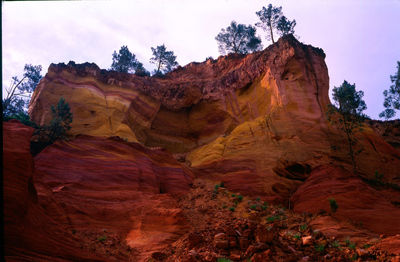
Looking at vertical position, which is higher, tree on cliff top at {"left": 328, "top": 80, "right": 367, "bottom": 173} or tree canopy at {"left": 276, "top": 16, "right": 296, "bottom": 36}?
tree canopy at {"left": 276, "top": 16, "right": 296, "bottom": 36}

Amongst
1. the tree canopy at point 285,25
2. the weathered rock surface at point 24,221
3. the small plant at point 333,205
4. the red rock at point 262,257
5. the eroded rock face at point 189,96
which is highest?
the tree canopy at point 285,25

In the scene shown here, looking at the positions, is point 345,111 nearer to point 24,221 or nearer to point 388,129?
point 388,129

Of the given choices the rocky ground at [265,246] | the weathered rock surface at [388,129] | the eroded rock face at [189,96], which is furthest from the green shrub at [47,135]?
the weathered rock surface at [388,129]

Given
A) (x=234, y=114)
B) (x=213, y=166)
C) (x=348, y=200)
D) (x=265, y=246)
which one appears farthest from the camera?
(x=234, y=114)

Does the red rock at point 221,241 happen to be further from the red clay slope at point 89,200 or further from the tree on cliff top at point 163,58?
the tree on cliff top at point 163,58

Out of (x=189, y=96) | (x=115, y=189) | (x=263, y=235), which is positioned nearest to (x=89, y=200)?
(x=115, y=189)

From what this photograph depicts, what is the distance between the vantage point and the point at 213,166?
72.6ft

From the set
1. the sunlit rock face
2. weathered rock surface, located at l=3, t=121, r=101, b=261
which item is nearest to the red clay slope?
weathered rock surface, located at l=3, t=121, r=101, b=261

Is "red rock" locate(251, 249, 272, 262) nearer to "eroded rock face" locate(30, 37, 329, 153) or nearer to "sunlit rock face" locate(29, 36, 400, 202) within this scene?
"sunlit rock face" locate(29, 36, 400, 202)

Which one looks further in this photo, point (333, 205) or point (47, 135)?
point (47, 135)

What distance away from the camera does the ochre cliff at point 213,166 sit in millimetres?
9969

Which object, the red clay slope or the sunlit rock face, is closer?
the red clay slope

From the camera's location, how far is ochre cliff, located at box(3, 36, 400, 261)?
9969mm

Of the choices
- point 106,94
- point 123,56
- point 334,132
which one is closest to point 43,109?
point 106,94
